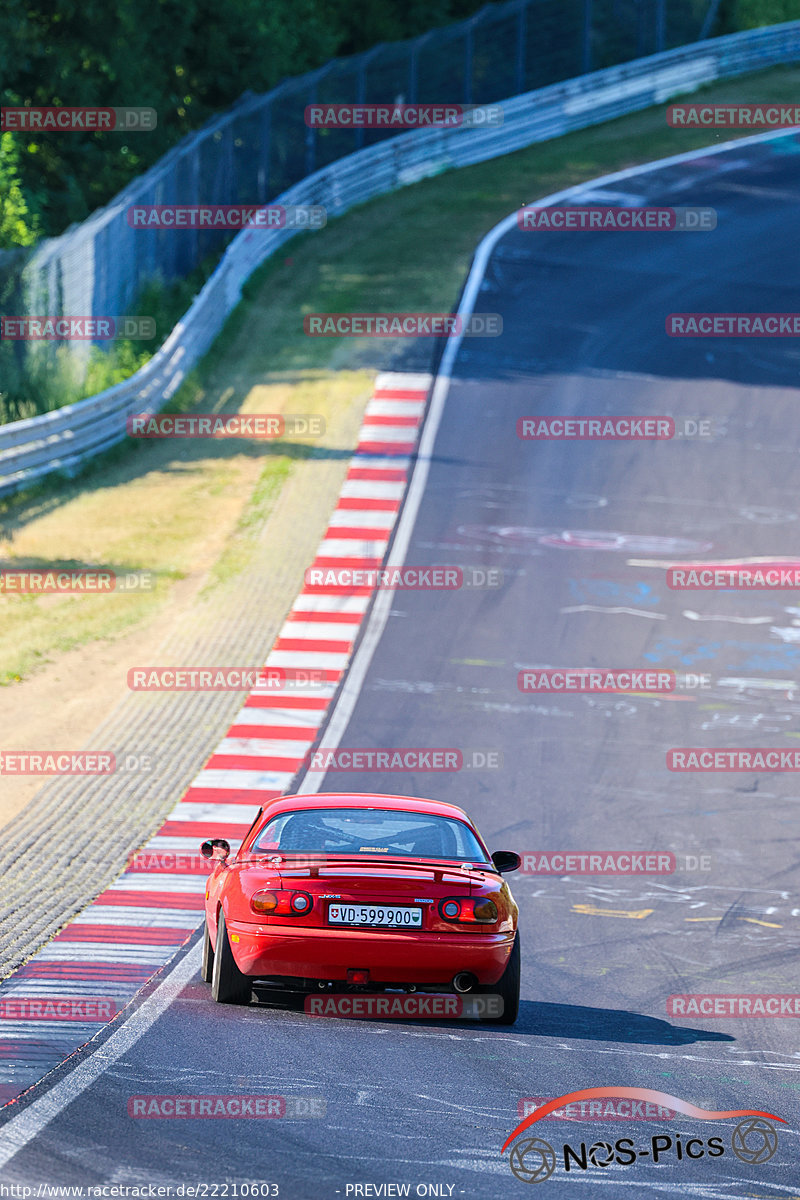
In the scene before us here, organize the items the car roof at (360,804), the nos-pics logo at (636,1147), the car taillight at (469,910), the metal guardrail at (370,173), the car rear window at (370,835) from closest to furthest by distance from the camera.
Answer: the nos-pics logo at (636,1147) < the car taillight at (469,910) < the car rear window at (370,835) < the car roof at (360,804) < the metal guardrail at (370,173)

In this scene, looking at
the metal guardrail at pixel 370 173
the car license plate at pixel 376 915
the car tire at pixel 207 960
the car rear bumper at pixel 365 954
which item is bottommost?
the car tire at pixel 207 960

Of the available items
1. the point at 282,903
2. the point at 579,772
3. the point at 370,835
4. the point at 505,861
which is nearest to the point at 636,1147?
the point at 282,903

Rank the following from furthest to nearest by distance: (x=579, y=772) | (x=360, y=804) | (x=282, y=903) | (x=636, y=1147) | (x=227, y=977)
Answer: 1. (x=579, y=772)
2. (x=360, y=804)
3. (x=227, y=977)
4. (x=282, y=903)
5. (x=636, y=1147)

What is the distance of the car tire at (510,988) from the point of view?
7664 mm

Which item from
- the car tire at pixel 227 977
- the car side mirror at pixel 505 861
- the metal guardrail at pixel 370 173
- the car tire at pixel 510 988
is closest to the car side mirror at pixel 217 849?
the car tire at pixel 227 977

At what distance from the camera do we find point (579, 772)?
13.0 meters

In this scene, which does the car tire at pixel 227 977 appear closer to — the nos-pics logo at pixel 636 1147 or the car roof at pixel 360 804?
the car roof at pixel 360 804

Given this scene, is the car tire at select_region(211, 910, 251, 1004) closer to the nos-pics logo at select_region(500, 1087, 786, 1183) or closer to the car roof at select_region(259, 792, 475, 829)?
the car roof at select_region(259, 792, 475, 829)

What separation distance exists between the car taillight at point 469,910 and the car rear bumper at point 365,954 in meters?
0.09

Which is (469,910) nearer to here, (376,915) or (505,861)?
(376,915)

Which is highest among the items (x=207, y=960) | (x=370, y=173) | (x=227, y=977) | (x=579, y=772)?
(x=370, y=173)

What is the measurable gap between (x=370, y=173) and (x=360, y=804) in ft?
93.5

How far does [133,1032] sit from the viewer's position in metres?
7.33

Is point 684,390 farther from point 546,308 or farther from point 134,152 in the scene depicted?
point 134,152
